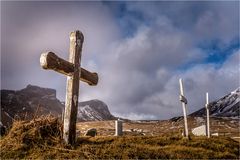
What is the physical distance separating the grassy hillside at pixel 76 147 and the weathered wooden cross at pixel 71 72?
0.51m

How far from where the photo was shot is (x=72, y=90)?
11.8 meters

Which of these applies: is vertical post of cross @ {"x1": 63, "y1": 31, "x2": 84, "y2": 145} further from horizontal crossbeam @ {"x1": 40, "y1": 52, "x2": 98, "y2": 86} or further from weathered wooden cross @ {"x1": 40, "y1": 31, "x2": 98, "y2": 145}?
horizontal crossbeam @ {"x1": 40, "y1": 52, "x2": 98, "y2": 86}

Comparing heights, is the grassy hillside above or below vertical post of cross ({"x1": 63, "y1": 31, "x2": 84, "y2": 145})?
below

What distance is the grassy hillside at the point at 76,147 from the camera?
10508 mm

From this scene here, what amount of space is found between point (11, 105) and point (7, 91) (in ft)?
87.1

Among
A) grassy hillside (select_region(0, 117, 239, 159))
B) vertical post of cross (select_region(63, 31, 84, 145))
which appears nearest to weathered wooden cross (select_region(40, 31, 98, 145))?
vertical post of cross (select_region(63, 31, 84, 145))

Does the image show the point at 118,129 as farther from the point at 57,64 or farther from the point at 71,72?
the point at 57,64

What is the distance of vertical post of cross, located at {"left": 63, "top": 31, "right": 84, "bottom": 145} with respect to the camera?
11438mm

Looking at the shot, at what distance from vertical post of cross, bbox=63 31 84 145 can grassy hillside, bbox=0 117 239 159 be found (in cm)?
41

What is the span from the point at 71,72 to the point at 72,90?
0.62 metres

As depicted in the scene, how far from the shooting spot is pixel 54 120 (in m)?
12.5

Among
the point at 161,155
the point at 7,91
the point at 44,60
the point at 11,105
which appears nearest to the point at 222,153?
the point at 161,155

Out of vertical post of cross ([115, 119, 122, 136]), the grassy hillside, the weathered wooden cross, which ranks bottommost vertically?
the grassy hillside

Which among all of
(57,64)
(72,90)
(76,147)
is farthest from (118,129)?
(57,64)
